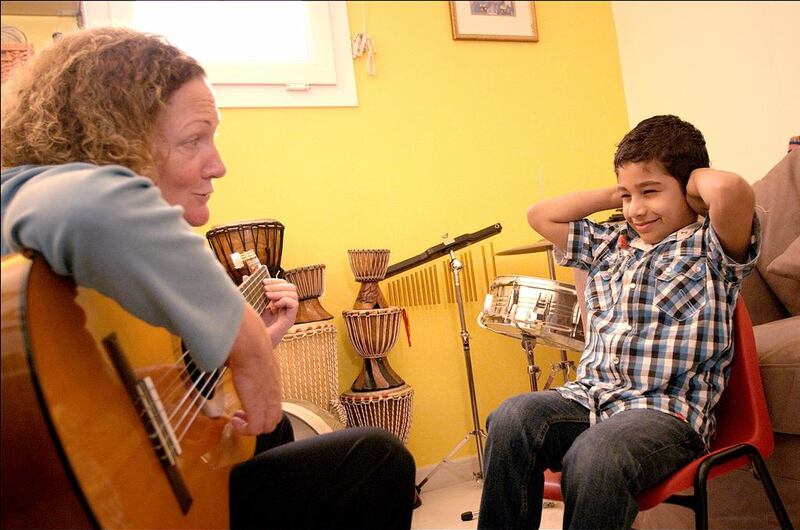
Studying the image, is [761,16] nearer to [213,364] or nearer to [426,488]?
[426,488]

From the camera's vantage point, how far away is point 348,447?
1.01m

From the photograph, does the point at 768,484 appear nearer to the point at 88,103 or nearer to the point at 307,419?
the point at 307,419

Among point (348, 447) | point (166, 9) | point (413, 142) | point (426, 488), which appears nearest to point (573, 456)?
point (348, 447)

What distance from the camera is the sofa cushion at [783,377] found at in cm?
151

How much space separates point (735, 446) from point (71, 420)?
1218mm

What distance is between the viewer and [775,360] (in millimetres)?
1572

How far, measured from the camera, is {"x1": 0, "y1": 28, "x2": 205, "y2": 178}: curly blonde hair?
0.90 meters

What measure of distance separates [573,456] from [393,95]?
2136mm

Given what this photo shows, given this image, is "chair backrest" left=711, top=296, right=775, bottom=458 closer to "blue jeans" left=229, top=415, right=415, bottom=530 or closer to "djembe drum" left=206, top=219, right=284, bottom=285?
"blue jeans" left=229, top=415, right=415, bottom=530

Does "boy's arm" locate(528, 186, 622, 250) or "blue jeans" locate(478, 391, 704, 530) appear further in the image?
"boy's arm" locate(528, 186, 622, 250)

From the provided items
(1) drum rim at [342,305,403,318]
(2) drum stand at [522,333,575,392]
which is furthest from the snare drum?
(1) drum rim at [342,305,403,318]

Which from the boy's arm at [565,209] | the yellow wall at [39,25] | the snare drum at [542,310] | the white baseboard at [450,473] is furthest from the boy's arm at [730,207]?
the yellow wall at [39,25]

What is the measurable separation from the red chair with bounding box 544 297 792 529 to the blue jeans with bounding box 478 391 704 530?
0.03 metres

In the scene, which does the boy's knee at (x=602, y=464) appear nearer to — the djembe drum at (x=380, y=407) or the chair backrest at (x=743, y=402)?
the chair backrest at (x=743, y=402)
